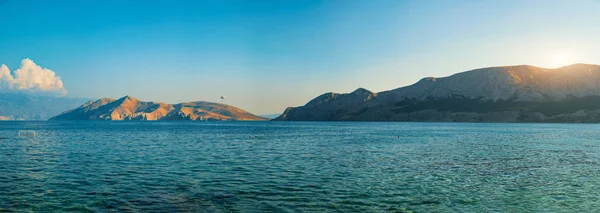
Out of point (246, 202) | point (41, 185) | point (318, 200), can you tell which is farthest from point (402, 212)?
point (41, 185)

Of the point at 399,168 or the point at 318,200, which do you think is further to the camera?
the point at 399,168

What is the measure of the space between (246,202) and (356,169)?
20.3 meters

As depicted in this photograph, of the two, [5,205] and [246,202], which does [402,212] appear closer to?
[246,202]

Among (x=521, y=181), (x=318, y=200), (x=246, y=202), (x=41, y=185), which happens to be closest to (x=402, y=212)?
(x=318, y=200)

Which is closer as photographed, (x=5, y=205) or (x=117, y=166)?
(x=5, y=205)

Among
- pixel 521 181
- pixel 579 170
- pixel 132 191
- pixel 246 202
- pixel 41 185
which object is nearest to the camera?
pixel 246 202

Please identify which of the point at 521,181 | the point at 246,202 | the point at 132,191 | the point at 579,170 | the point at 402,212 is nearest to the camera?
the point at 402,212

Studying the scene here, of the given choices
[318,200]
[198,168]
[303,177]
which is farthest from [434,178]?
[198,168]

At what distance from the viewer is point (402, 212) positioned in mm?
24156

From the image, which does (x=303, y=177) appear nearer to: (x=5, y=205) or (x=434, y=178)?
(x=434, y=178)

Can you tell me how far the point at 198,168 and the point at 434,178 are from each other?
26.5 metres

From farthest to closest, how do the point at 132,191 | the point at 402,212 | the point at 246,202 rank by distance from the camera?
the point at 132,191, the point at 246,202, the point at 402,212

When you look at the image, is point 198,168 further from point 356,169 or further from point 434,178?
point 434,178

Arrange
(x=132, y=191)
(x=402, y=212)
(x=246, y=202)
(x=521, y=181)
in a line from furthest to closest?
(x=521, y=181) → (x=132, y=191) → (x=246, y=202) → (x=402, y=212)
